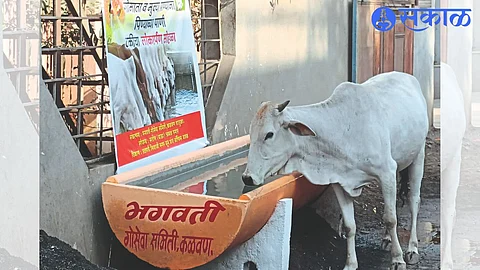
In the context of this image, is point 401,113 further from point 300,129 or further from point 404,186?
point 300,129

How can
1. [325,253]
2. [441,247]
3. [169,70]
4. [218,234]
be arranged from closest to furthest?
1. [218,234]
2. [441,247]
3. [325,253]
4. [169,70]

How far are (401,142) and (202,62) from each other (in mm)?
1578

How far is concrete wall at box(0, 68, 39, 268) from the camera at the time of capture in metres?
3.74

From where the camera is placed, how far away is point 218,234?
14.0 ft

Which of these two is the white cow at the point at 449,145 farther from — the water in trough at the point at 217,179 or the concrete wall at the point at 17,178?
the concrete wall at the point at 17,178

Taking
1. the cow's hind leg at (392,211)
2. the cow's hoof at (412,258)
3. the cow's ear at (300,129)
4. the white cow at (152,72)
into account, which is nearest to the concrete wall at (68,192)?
the white cow at (152,72)

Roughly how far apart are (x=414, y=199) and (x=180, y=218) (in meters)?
1.21

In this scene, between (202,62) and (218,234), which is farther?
(202,62)

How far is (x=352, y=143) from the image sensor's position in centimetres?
462

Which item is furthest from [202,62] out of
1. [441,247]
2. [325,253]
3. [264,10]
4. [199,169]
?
[441,247]

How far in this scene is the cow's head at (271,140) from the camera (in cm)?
452

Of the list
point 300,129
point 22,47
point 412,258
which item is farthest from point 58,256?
point 412,258

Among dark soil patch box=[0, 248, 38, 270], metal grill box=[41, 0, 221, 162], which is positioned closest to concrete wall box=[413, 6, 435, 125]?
metal grill box=[41, 0, 221, 162]

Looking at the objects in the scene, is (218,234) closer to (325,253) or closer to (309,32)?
(325,253)
